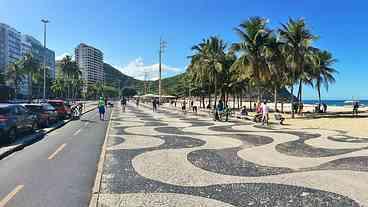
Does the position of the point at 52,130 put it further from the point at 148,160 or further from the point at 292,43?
the point at 292,43

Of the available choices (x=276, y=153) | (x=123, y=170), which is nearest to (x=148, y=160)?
(x=123, y=170)

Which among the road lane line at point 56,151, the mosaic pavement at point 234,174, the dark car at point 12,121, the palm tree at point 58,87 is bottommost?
the road lane line at point 56,151

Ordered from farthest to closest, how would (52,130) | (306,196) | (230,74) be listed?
(230,74)
(52,130)
(306,196)

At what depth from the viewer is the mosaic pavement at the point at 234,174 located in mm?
6195

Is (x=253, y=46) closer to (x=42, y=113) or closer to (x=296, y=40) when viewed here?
(x=296, y=40)

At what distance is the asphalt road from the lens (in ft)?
20.3

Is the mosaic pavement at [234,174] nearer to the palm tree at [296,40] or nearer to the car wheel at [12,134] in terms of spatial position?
the car wheel at [12,134]

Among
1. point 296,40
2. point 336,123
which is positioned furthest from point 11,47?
point 336,123

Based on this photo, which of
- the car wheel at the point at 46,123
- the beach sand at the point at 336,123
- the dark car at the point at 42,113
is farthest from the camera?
the car wheel at the point at 46,123

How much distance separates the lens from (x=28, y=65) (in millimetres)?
87188

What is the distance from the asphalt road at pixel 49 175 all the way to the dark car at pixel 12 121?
1.76 metres

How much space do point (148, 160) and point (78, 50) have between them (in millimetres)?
189907

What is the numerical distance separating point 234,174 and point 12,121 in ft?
34.3

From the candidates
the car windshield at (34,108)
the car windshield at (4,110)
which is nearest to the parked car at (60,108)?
the car windshield at (34,108)
